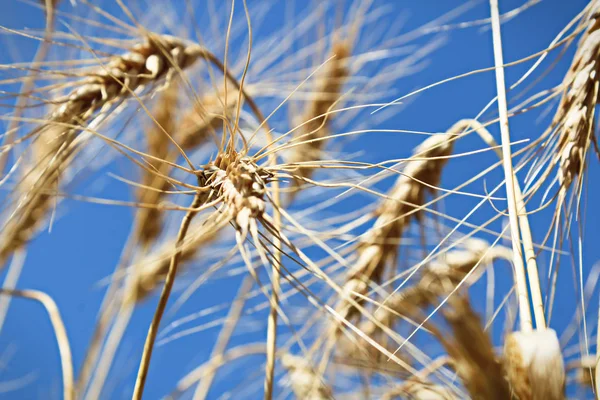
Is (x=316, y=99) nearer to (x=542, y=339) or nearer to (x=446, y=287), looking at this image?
(x=446, y=287)

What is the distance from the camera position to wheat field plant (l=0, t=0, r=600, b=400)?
0.38 meters

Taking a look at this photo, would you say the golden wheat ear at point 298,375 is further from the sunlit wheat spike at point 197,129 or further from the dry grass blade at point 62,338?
the sunlit wheat spike at point 197,129

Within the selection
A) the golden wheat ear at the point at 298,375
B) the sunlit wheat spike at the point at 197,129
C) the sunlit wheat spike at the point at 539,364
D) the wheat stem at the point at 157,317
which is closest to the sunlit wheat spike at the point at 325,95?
the sunlit wheat spike at the point at 197,129

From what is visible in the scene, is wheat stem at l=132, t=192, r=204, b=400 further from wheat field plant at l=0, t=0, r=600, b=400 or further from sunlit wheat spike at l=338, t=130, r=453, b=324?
sunlit wheat spike at l=338, t=130, r=453, b=324

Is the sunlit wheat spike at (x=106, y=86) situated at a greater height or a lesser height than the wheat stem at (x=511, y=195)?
greater

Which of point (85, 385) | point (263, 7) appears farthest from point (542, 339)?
point (263, 7)

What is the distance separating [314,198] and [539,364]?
33.9 inches

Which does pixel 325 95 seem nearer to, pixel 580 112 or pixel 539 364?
pixel 580 112

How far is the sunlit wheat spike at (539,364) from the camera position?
274mm

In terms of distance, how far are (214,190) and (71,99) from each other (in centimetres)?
26

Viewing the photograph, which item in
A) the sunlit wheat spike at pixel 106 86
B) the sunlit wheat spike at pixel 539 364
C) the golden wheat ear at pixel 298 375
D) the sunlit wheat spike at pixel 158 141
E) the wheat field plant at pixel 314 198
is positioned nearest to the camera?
the sunlit wheat spike at pixel 539 364

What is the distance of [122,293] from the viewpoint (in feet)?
2.94

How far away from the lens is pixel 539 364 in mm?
273

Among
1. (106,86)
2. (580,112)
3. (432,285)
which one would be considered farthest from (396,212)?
(106,86)
